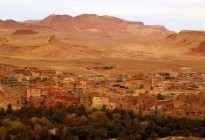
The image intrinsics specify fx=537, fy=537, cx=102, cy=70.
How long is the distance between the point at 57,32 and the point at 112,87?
111273 mm

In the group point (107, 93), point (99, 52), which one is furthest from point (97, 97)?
point (99, 52)

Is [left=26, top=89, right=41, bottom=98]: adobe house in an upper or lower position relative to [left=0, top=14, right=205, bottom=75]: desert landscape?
lower

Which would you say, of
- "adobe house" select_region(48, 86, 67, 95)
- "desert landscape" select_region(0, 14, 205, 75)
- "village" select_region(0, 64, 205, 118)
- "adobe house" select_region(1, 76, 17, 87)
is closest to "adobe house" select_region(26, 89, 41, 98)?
"village" select_region(0, 64, 205, 118)

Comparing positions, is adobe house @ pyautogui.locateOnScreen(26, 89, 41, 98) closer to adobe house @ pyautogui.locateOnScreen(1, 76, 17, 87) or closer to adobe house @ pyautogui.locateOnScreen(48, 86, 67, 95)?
adobe house @ pyautogui.locateOnScreen(48, 86, 67, 95)

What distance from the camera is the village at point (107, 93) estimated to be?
37.3 m

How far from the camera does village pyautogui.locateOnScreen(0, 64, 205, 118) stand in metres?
37.3

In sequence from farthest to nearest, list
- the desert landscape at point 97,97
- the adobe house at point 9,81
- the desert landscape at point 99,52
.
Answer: the desert landscape at point 99,52 < the adobe house at point 9,81 < the desert landscape at point 97,97

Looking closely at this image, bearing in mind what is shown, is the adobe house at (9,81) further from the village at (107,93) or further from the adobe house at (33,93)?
the adobe house at (33,93)

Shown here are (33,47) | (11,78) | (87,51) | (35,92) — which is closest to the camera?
(35,92)

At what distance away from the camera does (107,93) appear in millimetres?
43500

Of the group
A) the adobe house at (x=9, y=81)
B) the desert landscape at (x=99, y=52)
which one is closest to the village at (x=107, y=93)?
the adobe house at (x=9, y=81)

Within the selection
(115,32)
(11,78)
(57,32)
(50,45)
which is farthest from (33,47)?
(115,32)

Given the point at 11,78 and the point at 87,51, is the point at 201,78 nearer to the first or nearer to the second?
the point at 11,78

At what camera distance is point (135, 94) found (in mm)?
43375
